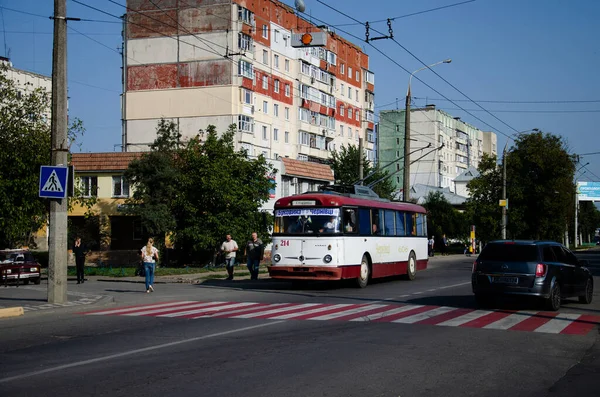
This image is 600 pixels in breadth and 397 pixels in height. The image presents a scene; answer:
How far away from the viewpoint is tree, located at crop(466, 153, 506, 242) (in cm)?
6512

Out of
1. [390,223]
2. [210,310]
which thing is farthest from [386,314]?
[390,223]

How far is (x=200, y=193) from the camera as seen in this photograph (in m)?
41.8

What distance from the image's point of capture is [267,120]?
71875 mm

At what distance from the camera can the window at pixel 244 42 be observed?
66062 mm

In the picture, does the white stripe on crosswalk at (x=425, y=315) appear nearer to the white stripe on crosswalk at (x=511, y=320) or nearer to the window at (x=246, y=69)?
the white stripe on crosswalk at (x=511, y=320)

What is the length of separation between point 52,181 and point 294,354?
9944 millimetres

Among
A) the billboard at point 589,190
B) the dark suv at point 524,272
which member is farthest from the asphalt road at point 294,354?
the billboard at point 589,190

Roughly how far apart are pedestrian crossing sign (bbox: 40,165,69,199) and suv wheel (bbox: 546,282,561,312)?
460 inches

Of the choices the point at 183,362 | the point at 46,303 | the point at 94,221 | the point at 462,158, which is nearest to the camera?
the point at 183,362

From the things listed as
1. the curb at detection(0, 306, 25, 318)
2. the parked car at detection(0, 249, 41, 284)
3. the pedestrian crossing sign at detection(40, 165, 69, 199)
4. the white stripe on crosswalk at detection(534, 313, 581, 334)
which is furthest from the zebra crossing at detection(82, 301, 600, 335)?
the parked car at detection(0, 249, 41, 284)

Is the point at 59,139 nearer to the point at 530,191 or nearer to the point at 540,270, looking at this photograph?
the point at 540,270

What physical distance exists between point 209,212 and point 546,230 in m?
37.5

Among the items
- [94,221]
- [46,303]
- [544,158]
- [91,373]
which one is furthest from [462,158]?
[91,373]

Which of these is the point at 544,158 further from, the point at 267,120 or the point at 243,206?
the point at 243,206
